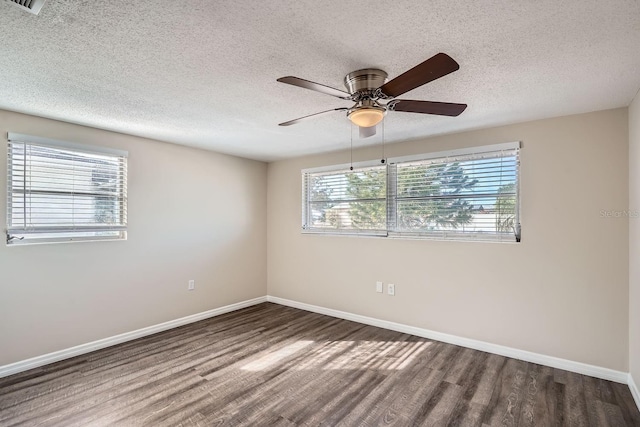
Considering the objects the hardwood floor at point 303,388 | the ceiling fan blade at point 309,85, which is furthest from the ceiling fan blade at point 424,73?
the hardwood floor at point 303,388

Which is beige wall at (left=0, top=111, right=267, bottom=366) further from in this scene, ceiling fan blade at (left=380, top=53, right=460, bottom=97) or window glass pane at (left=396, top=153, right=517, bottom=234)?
ceiling fan blade at (left=380, top=53, right=460, bottom=97)

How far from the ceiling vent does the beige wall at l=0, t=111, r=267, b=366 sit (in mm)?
1924

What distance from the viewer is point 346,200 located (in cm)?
429

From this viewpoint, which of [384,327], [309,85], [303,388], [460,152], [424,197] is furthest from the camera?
[384,327]

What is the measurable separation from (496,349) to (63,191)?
447cm

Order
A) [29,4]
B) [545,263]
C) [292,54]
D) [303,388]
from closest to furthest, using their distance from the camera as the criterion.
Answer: [29,4] < [292,54] < [303,388] < [545,263]

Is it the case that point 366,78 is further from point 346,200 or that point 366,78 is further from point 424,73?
point 346,200

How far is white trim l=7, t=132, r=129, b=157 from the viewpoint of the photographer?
273cm

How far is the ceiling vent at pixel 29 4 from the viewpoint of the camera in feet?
4.39

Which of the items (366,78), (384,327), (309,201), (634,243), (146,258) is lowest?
(384,327)

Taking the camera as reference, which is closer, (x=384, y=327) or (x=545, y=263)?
(x=545, y=263)

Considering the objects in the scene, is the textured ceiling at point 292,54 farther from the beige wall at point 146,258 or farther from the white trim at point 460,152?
the beige wall at point 146,258

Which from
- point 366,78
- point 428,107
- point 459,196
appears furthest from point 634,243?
point 366,78

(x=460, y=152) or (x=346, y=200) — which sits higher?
(x=460, y=152)
